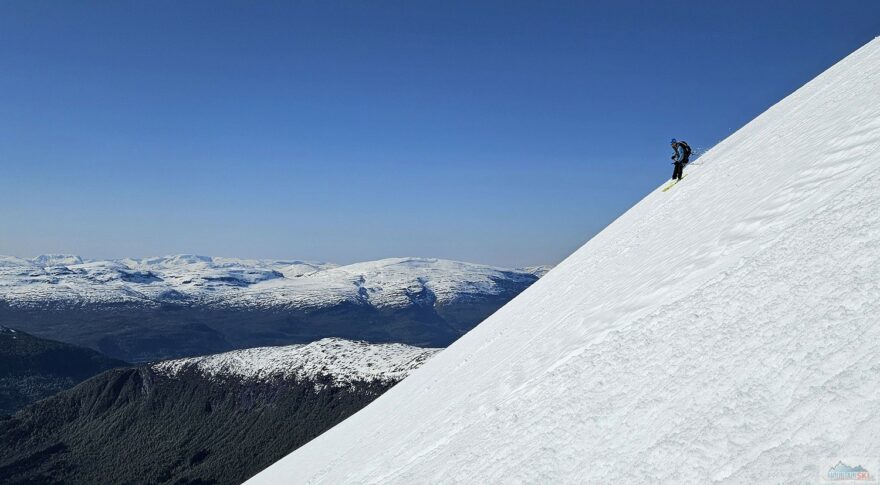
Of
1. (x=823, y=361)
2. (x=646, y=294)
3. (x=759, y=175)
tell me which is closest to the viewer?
(x=823, y=361)

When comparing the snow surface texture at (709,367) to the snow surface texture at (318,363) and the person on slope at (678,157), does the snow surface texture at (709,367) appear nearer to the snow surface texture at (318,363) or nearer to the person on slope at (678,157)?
the person on slope at (678,157)

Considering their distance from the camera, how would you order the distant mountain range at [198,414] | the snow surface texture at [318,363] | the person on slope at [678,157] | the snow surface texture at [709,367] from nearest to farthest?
the snow surface texture at [709,367] → the person on slope at [678,157] → the distant mountain range at [198,414] → the snow surface texture at [318,363]

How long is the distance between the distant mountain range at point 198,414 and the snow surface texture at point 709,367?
12467cm

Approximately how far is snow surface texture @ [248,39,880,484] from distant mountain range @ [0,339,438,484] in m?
125

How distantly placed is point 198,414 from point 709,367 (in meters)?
181

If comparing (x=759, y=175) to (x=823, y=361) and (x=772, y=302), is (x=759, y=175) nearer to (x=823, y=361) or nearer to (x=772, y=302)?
(x=772, y=302)

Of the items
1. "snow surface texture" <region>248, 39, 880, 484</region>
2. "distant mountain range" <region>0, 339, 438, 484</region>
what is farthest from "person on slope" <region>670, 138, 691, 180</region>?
"distant mountain range" <region>0, 339, 438, 484</region>

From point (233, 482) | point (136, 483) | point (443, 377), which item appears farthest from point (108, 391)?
point (443, 377)

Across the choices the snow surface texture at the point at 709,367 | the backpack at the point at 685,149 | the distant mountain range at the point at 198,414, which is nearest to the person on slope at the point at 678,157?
the backpack at the point at 685,149

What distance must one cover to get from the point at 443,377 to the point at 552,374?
7204 millimetres

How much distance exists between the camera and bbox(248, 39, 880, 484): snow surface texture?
3.72 meters

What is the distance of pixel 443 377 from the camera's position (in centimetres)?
1333

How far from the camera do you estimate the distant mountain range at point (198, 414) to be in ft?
438

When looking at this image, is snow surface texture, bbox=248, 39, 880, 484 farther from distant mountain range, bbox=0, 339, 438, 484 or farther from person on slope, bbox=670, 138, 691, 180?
distant mountain range, bbox=0, 339, 438, 484
